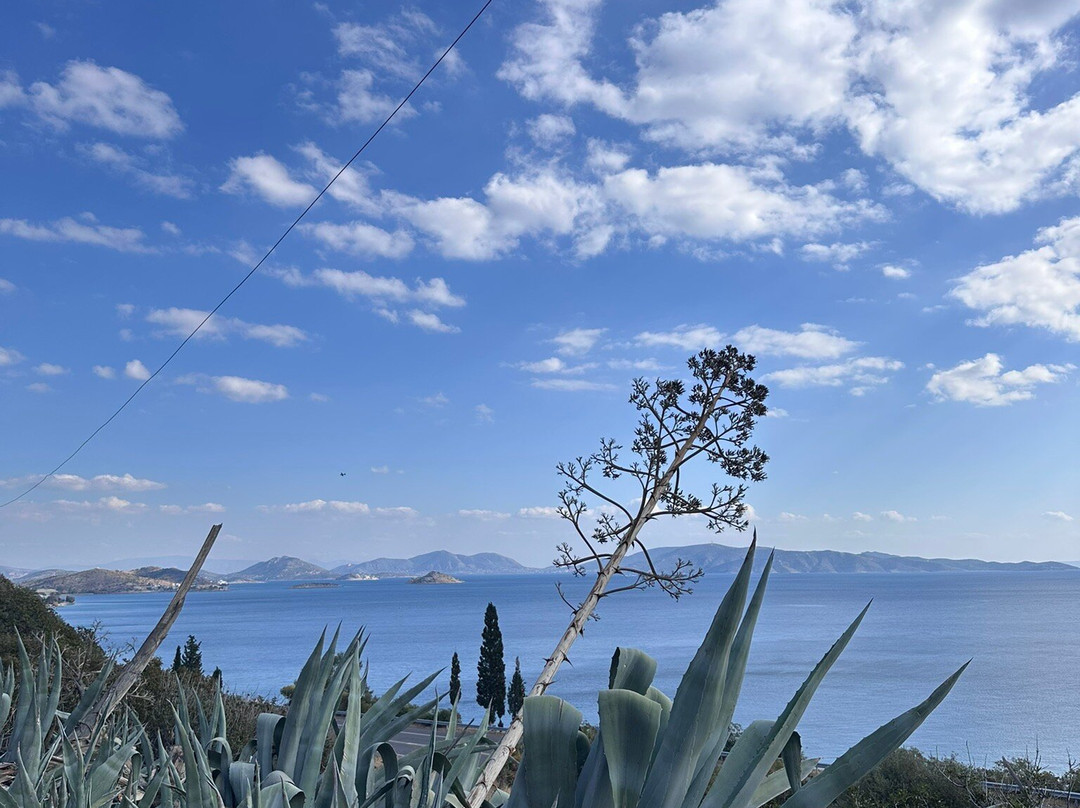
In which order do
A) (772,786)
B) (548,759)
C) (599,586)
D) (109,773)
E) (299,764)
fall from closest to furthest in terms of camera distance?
(772,786) < (548,759) < (299,764) < (109,773) < (599,586)

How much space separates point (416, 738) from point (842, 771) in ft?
105

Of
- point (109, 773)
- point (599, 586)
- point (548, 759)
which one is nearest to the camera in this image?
point (548, 759)

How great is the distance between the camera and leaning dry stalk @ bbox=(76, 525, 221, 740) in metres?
4.64

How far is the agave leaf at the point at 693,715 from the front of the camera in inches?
55.6

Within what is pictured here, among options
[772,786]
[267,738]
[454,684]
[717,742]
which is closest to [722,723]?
[717,742]

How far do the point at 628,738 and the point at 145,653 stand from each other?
4.43 m

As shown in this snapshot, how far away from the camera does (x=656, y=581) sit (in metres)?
6.84

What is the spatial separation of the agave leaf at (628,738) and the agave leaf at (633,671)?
0.24 m

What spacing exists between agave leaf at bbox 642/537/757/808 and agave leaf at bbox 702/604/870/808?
8 centimetres

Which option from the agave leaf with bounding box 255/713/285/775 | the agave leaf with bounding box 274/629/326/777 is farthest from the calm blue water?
the agave leaf with bounding box 274/629/326/777

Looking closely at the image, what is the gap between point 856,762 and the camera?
144 cm

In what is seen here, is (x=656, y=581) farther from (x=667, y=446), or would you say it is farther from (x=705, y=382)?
(x=705, y=382)

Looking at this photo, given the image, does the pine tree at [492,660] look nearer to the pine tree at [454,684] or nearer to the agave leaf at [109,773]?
the pine tree at [454,684]

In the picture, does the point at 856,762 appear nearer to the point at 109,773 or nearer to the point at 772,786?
the point at 772,786
